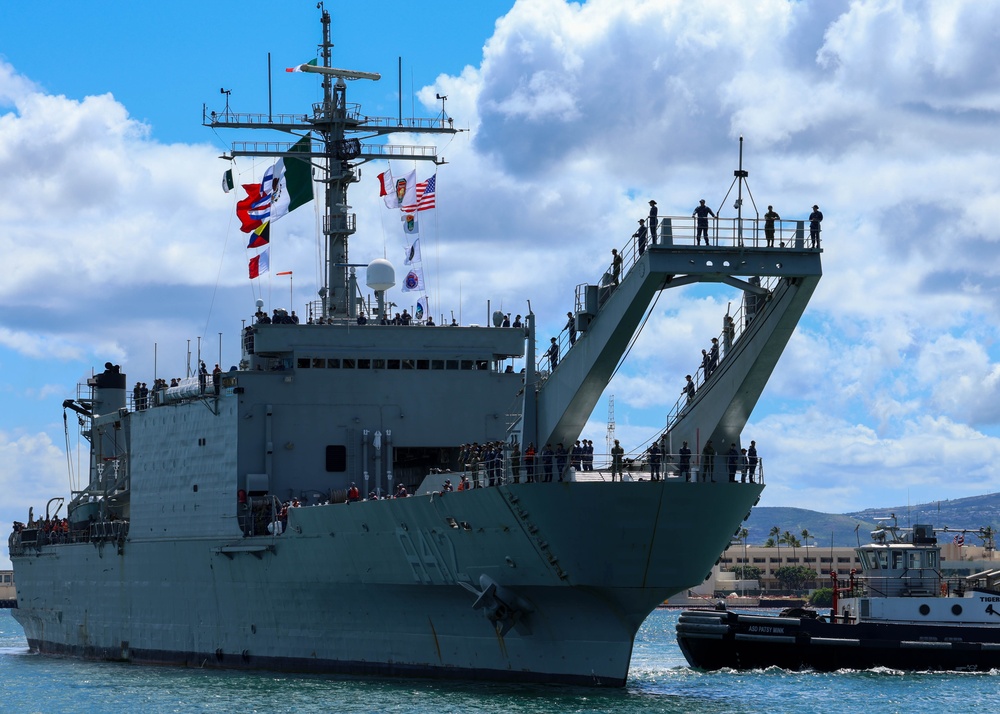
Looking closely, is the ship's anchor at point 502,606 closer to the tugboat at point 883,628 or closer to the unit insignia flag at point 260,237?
the tugboat at point 883,628

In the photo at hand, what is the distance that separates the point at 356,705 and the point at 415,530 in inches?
135

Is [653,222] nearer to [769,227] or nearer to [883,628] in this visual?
[769,227]

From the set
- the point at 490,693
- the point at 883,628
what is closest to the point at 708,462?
the point at 490,693

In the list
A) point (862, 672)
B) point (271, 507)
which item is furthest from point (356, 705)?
point (862, 672)

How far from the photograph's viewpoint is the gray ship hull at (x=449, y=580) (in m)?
25.0

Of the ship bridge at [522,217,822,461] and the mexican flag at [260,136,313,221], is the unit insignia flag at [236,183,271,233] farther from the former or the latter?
the ship bridge at [522,217,822,461]

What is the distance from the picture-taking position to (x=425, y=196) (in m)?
36.0

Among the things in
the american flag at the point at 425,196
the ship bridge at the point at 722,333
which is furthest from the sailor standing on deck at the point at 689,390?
the american flag at the point at 425,196

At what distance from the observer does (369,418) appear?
32.1m

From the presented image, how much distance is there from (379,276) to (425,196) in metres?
2.96

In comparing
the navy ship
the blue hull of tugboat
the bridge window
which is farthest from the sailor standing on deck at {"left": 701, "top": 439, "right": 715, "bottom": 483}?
the blue hull of tugboat

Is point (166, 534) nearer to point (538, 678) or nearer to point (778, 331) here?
point (538, 678)

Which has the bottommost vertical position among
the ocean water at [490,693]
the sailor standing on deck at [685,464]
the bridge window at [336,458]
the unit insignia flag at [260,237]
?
the ocean water at [490,693]

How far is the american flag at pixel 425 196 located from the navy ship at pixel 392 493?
0.60 metres
